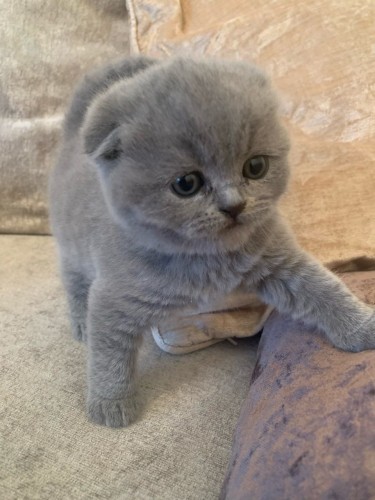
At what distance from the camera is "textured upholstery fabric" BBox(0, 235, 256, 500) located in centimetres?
78

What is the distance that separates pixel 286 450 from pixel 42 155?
1101mm

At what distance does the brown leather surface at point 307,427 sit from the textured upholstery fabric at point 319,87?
0.27 m

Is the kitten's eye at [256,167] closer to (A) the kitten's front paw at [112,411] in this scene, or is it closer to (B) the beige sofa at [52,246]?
(B) the beige sofa at [52,246]

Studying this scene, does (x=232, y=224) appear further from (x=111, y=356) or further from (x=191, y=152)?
(x=111, y=356)

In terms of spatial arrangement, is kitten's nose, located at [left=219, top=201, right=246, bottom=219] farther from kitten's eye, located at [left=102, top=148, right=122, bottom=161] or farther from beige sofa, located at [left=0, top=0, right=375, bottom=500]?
beige sofa, located at [left=0, top=0, right=375, bottom=500]

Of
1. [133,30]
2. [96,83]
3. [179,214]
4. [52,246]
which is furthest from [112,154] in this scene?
[52,246]

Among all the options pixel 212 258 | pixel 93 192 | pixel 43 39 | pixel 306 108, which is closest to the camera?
pixel 212 258

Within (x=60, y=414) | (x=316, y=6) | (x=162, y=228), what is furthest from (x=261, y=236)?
(x=316, y=6)

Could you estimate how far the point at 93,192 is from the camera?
94cm

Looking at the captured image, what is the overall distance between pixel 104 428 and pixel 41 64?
3.18 feet

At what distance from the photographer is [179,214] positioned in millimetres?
681

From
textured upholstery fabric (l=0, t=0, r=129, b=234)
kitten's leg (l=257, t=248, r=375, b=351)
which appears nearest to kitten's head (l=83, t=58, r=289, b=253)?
kitten's leg (l=257, t=248, r=375, b=351)

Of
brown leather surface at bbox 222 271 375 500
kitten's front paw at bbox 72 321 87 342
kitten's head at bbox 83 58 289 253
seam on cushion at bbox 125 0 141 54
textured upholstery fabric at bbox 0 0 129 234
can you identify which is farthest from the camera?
textured upholstery fabric at bbox 0 0 129 234

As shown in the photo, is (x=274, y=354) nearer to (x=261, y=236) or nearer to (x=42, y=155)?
(x=261, y=236)
